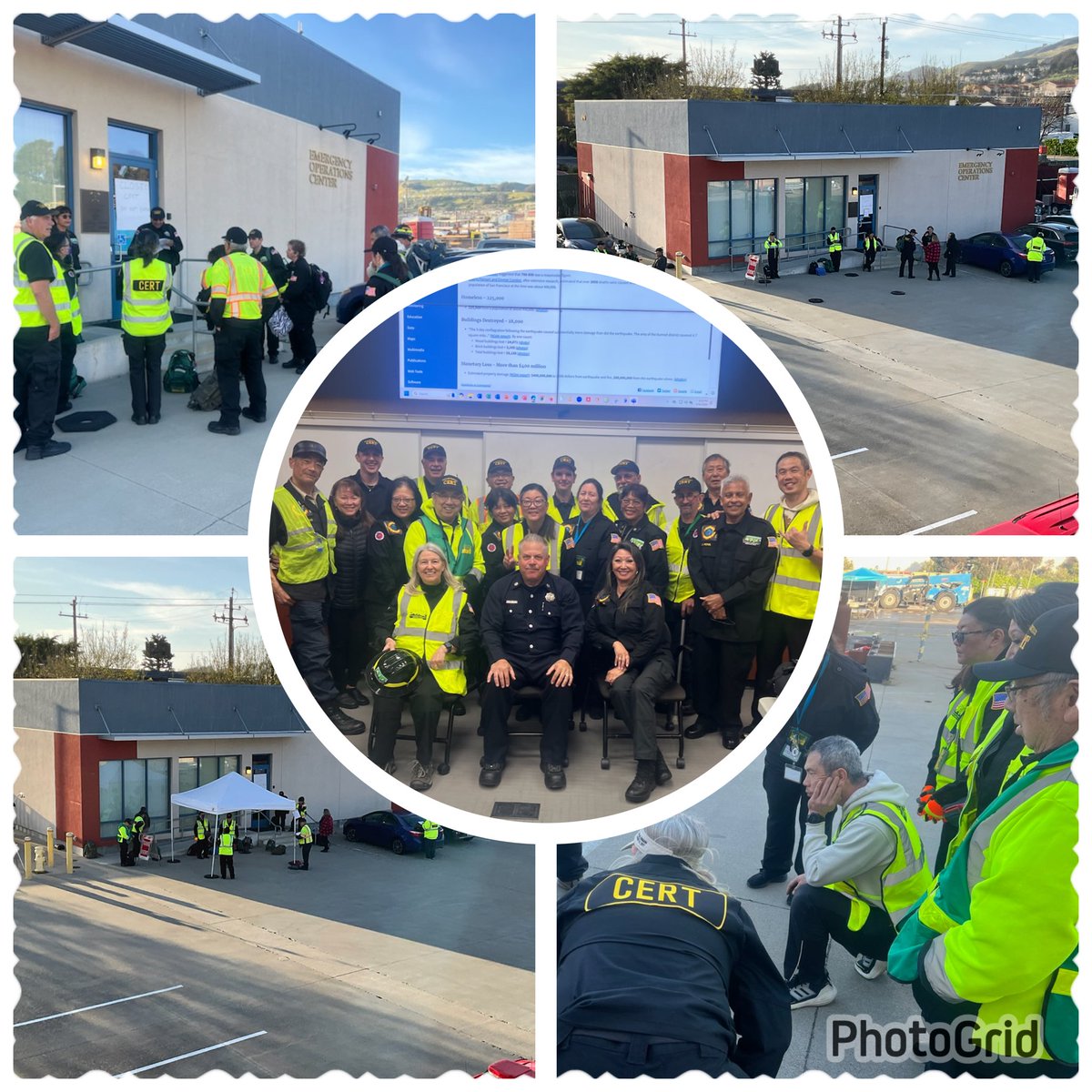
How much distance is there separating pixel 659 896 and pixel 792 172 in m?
2.67

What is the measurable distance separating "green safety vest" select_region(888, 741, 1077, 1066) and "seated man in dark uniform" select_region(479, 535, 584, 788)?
1.29m

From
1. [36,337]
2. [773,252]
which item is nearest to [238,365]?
[36,337]

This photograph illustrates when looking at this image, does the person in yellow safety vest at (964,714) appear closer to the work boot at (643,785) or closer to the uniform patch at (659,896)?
the uniform patch at (659,896)

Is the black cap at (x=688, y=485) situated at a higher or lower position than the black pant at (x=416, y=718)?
higher

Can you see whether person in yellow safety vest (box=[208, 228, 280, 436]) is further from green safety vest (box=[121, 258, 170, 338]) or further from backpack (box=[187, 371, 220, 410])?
green safety vest (box=[121, 258, 170, 338])

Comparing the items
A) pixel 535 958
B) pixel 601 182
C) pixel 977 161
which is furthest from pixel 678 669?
pixel 977 161

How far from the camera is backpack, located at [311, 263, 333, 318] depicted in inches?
136

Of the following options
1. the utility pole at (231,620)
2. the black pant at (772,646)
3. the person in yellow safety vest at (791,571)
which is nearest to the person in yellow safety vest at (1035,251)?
the person in yellow safety vest at (791,571)

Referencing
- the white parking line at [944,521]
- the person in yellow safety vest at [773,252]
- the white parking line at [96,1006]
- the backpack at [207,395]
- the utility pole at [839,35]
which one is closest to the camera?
the white parking line at [96,1006]

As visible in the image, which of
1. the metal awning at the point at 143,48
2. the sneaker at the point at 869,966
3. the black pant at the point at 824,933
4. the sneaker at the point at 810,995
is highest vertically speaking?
the metal awning at the point at 143,48

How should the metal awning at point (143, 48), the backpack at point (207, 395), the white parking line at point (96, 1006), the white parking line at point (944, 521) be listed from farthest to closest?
the white parking line at point (944, 521) < the backpack at point (207, 395) < the white parking line at point (96, 1006) < the metal awning at point (143, 48)

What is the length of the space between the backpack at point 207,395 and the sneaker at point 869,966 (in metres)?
2.96

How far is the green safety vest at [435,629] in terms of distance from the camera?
3305mm

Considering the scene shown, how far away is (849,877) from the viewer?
3.32 metres
